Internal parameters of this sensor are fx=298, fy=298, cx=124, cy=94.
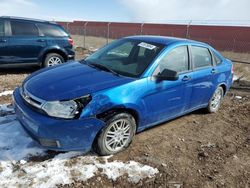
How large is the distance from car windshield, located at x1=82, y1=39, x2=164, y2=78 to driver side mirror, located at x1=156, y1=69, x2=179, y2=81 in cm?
25

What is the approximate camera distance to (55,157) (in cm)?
401

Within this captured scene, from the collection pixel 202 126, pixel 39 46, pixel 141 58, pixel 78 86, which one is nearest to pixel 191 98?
pixel 202 126

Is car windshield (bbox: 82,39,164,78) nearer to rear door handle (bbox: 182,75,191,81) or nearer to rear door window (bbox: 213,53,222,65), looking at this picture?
rear door handle (bbox: 182,75,191,81)

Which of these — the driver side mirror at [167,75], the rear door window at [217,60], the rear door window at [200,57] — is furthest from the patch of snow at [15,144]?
the rear door window at [217,60]

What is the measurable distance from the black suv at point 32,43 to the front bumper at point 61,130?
4.89 metres

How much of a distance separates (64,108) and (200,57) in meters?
2.97

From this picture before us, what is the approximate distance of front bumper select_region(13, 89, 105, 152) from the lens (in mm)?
3619

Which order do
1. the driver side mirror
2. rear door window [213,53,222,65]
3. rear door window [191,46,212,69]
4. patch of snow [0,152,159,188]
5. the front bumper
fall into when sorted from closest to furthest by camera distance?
patch of snow [0,152,159,188], the front bumper, the driver side mirror, rear door window [191,46,212,69], rear door window [213,53,222,65]

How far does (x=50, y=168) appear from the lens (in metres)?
3.75

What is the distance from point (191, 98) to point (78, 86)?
2233 mm

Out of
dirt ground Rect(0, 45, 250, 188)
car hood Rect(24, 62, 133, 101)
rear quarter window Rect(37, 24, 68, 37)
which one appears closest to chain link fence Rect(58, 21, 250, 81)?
rear quarter window Rect(37, 24, 68, 37)

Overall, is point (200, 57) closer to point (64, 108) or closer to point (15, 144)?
point (64, 108)

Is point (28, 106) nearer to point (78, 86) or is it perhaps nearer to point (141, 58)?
point (78, 86)

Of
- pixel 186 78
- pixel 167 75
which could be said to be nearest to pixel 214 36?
pixel 186 78
